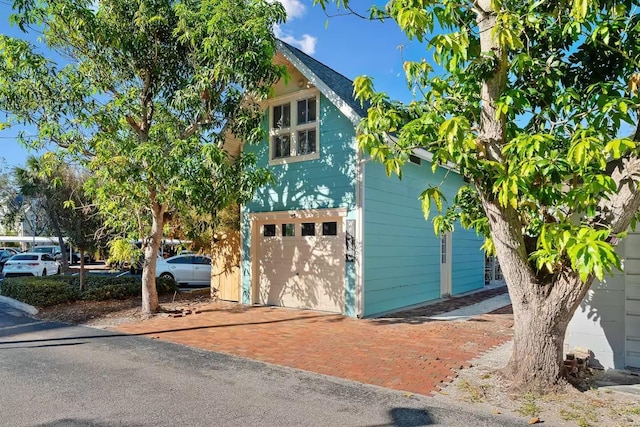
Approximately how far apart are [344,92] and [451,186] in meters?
5.75

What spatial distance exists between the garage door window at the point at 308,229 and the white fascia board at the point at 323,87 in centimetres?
264

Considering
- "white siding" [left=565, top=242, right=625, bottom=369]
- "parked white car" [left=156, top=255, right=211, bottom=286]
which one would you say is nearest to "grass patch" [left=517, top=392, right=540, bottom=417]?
"white siding" [left=565, top=242, right=625, bottom=369]

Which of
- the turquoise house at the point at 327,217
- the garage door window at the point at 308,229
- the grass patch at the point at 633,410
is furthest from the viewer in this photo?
the garage door window at the point at 308,229

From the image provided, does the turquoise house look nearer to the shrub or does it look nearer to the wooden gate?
the wooden gate

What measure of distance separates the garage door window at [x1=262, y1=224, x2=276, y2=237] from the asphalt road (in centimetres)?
485

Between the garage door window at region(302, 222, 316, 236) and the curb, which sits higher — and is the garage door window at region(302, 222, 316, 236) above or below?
above

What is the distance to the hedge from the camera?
11289 mm

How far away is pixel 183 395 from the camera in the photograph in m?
4.84

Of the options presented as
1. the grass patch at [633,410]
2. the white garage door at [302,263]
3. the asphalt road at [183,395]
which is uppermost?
the white garage door at [302,263]

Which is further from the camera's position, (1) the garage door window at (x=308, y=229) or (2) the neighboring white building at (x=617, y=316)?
(1) the garage door window at (x=308, y=229)

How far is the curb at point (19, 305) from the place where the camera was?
1062 centimetres

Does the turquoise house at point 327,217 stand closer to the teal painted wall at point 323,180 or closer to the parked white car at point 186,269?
the teal painted wall at point 323,180

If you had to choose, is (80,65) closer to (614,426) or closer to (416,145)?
(416,145)

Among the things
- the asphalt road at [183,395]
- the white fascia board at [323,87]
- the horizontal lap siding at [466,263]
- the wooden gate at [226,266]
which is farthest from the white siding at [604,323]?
the wooden gate at [226,266]
